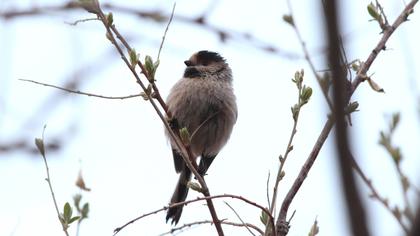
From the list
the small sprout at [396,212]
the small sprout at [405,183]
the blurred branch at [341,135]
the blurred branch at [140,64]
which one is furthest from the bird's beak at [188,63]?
the blurred branch at [341,135]

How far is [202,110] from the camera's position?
5.52 meters

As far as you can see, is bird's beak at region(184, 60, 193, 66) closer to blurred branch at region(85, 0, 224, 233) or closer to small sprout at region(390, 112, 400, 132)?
blurred branch at region(85, 0, 224, 233)

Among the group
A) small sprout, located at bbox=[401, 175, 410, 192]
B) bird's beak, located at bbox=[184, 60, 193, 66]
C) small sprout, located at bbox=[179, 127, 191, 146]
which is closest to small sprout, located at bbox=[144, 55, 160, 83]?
small sprout, located at bbox=[179, 127, 191, 146]

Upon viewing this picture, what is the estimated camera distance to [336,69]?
0.86m

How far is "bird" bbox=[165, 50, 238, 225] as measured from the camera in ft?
18.0

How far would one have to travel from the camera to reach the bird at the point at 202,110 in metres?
5.48

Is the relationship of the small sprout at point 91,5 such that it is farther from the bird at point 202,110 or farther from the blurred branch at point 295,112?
the bird at point 202,110

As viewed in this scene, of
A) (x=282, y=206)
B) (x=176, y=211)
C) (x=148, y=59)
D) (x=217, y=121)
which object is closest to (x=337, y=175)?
(x=282, y=206)

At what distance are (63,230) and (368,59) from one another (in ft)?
5.83

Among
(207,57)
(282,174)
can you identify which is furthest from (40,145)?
(207,57)

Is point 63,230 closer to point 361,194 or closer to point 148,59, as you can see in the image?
point 148,59

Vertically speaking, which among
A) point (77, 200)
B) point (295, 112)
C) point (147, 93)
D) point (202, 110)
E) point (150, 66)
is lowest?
point (77, 200)

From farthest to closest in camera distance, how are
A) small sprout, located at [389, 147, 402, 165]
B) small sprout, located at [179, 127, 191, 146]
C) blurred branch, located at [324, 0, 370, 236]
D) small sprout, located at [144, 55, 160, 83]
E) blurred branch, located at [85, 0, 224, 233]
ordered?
1. small sprout, located at [179, 127, 191, 146]
2. small sprout, located at [144, 55, 160, 83]
3. blurred branch, located at [85, 0, 224, 233]
4. small sprout, located at [389, 147, 402, 165]
5. blurred branch, located at [324, 0, 370, 236]

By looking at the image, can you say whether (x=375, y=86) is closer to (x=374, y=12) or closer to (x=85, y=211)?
(x=374, y=12)
